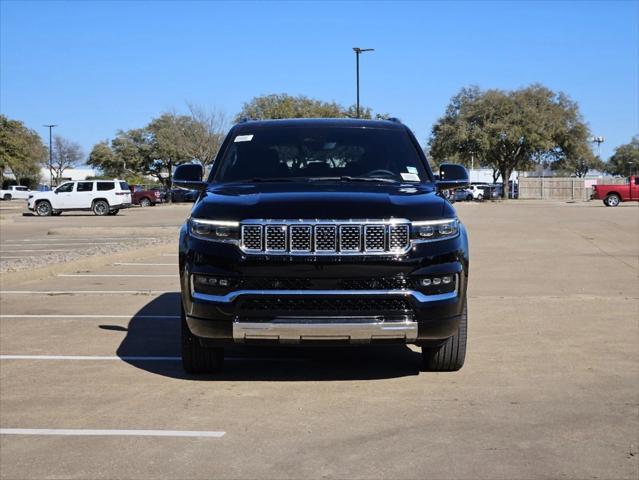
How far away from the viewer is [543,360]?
6.98 metres

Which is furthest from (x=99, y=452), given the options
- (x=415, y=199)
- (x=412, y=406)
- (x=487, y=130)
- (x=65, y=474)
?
(x=487, y=130)

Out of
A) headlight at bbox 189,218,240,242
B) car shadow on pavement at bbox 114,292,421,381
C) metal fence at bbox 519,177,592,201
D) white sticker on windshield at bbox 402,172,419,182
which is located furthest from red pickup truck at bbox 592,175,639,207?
headlight at bbox 189,218,240,242

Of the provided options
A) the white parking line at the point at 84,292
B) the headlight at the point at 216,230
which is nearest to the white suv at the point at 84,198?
the white parking line at the point at 84,292

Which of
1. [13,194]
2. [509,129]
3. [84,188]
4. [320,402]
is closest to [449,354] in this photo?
[320,402]

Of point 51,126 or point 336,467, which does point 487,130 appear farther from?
point 336,467

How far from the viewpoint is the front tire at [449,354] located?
20.3 ft

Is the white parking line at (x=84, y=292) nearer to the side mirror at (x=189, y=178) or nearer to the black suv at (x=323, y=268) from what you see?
the side mirror at (x=189, y=178)

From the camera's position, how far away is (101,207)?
142 ft

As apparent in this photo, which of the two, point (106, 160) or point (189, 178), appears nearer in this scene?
point (189, 178)

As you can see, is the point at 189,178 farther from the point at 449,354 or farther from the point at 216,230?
the point at 449,354

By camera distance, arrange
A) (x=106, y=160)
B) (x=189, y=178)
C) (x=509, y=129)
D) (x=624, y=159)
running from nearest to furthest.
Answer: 1. (x=189, y=178)
2. (x=509, y=129)
3. (x=106, y=160)
4. (x=624, y=159)

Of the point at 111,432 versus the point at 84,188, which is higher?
the point at 84,188

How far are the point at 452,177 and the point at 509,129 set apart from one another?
67.7 metres

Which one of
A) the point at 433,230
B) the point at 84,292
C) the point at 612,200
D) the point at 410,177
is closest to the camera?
the point at 433,230
